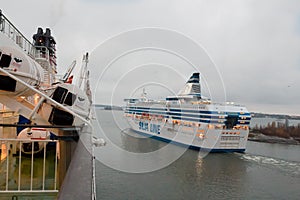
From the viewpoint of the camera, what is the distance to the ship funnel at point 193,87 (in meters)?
28.5

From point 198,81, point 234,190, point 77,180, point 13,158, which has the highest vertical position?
point 198,81

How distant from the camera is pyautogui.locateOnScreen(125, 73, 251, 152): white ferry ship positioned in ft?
65.9

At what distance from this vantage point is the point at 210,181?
12.0 meters

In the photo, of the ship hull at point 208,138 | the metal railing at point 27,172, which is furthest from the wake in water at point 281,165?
the metal railing at point 27,172

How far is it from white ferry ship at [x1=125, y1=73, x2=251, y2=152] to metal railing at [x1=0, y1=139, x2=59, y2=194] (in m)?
17.5

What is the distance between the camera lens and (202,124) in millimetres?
20812

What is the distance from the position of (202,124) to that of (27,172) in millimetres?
18831

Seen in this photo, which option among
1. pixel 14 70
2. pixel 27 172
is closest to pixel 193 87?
pixel 27 172

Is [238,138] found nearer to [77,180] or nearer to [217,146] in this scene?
[217,146]

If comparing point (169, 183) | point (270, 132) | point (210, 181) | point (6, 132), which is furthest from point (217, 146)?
point (270, 132)

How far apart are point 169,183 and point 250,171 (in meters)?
5.94

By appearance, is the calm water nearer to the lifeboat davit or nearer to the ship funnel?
the lifeboat davit

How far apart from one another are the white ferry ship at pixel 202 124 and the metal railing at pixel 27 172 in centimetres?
1750

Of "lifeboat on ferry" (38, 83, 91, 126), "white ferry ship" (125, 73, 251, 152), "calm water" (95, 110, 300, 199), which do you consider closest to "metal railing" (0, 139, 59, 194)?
"lifeboat on ferry" (38, 83, 91, 126)
